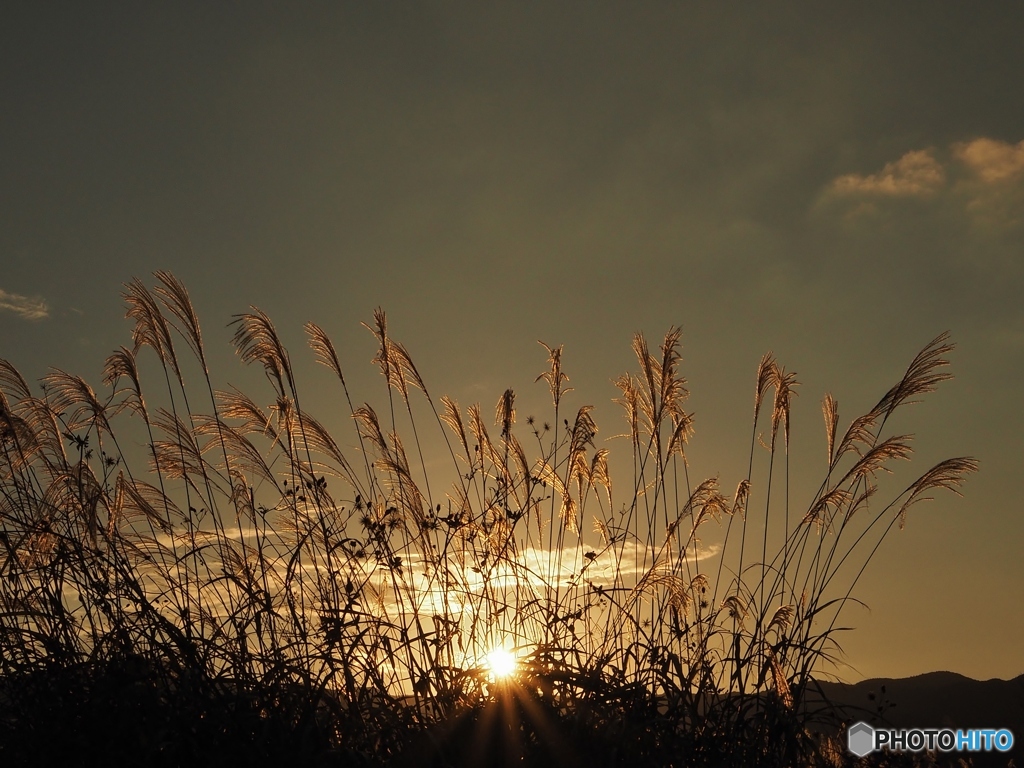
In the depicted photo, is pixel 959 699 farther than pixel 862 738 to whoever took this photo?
Yes

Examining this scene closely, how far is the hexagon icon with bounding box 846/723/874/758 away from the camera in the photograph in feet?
13.4

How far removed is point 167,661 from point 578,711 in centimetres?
146

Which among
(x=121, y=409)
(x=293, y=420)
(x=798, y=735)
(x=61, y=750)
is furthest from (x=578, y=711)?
(x=121, y=409)

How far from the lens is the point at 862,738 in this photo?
4.19 m

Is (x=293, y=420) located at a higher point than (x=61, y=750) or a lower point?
higher

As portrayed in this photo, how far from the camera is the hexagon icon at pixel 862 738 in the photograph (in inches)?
161

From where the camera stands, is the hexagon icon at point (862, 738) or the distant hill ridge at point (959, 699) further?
the distant hill ridge at point (959, 699)

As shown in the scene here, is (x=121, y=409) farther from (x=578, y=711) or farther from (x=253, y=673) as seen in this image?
(x=578, y=711)

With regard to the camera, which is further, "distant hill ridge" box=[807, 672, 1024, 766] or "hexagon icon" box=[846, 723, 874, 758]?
"distant hill ridge" box=[807, 672, 1024, 766]

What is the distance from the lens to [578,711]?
287 centimetres

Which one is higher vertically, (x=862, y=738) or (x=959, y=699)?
(x=862, y=738)

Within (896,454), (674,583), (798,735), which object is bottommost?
(798,735)

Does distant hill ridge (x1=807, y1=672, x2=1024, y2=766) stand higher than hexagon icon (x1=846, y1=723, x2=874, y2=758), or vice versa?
hexagon icon (x1=846, y1=723, x2=874, y2=758)

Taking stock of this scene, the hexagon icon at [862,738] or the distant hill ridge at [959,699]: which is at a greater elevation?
the hexagon icon at [862,738]
